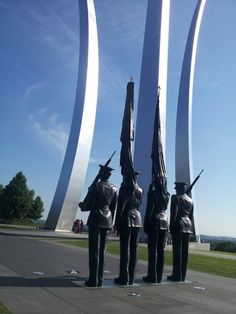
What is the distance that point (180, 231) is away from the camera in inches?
384

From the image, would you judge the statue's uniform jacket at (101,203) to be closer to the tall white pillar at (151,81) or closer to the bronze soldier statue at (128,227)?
the bronze soldier statue at (128,227)

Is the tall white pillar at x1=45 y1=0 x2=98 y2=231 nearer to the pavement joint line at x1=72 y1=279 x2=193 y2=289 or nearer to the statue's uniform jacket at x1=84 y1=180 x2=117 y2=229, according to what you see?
the pavement joint line at x1=72 y1=279 x2=193 y2=289

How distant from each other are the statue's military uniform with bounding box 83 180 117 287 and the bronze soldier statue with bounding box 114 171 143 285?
0.93 ft

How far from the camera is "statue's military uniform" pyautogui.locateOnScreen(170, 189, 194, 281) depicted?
971cm

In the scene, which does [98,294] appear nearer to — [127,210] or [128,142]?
[127,210]

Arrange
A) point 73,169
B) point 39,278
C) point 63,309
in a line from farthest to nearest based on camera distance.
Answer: point 73,169
point 39,278
point 63,309

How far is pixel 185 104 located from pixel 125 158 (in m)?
24.1

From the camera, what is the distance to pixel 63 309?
20.3 feet

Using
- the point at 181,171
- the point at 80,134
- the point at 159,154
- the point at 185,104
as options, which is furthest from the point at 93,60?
the point at 159,154

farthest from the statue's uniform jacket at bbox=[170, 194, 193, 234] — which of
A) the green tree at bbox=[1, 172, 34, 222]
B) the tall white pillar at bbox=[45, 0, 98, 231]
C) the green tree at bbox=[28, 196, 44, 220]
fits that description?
the green tree at bbox=[28, 196, 44, 220]

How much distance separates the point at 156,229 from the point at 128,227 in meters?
0.72

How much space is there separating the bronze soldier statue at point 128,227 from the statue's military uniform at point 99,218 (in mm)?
284

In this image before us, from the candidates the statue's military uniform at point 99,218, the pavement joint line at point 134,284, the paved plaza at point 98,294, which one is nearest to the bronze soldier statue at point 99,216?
the statue's military uniform at point 99,218

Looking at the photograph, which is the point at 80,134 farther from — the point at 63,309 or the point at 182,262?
the point at 63,309
